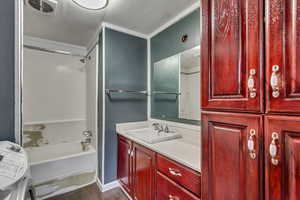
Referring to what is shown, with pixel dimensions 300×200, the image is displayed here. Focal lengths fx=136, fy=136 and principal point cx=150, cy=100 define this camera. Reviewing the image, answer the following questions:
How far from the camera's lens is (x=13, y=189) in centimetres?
58

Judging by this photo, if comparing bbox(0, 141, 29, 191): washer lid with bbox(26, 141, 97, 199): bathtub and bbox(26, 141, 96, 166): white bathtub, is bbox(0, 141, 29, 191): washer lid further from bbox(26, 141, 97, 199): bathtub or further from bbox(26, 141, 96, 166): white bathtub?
bbox(26, 141, 96, 166): white bathtub

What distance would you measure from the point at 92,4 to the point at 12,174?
1656 mm

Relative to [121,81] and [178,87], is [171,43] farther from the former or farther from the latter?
[121,81]

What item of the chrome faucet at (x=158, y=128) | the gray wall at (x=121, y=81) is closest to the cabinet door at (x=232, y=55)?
the chrome faucet at (x=158, y=128)

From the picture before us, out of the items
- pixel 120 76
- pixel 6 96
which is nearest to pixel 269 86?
pixel 6 96

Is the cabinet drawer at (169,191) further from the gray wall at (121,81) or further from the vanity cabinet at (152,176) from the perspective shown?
the gray wall at (121,81)

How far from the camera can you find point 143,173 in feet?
4.59

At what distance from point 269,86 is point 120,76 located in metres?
1.78

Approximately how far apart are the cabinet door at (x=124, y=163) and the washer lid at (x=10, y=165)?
1.05 metres

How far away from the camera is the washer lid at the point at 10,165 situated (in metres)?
0.57

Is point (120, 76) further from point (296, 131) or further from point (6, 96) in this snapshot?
point (296, 131)

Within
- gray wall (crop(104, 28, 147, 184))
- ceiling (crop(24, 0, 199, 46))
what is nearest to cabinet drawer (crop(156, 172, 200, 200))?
gray wall (crop(104, 28, 147, 184))

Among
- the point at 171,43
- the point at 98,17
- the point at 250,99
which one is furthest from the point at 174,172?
the point at 98,17

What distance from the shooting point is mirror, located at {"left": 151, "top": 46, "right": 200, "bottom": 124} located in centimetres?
153
